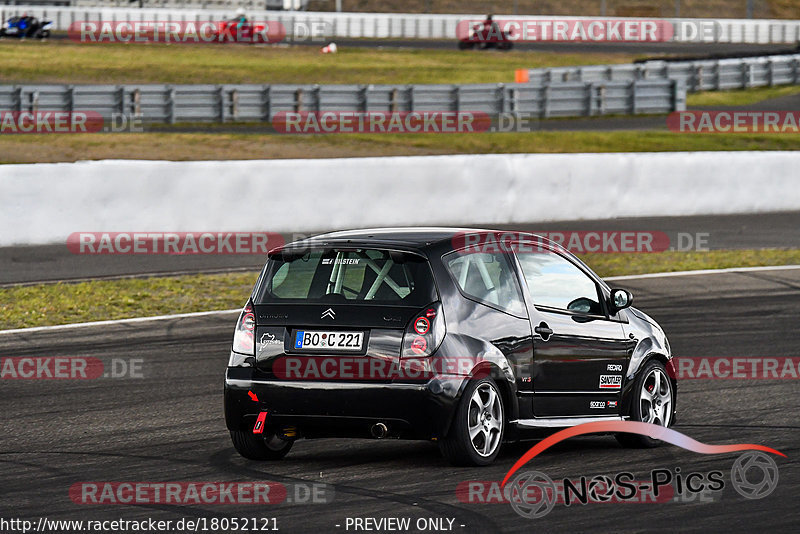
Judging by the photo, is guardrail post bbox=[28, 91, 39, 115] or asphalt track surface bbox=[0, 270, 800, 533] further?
guardrail post bbox=[28, 91, 39, 115]

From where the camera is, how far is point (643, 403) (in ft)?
28.3

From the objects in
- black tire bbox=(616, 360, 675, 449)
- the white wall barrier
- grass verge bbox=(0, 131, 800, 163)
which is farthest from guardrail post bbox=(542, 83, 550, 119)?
black tire bbox=(616, 360, 675, 449)

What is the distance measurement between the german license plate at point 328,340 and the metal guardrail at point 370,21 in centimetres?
5494

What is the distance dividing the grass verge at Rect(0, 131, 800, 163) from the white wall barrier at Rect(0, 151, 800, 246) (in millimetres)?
8145

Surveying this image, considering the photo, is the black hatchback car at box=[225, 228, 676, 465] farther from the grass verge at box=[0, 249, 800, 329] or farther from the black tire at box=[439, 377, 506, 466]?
the grass verge at box=[0, 249, 800, 329]

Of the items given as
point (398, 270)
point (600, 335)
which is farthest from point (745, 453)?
point (398, 270)

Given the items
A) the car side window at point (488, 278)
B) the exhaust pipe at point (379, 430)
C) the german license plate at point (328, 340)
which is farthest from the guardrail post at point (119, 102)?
the exhaust pipe at point (379, 430)

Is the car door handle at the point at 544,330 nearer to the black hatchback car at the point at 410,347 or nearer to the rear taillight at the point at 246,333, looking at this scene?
the black hatchback car at the point at 410,347

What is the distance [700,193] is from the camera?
23.5m

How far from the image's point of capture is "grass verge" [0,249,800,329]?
14.7m

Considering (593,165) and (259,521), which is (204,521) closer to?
(259,521)

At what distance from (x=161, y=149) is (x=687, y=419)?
2315cm

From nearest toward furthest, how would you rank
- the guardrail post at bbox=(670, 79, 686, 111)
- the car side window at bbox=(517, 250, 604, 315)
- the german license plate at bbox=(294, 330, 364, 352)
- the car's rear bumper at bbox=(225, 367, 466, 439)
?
the car's rear bumper at bbox=(225, 367, 466, 439)
the german license plate at bbox=(294, 330, 364, 352)
the car side window at bbox=(517, 250, 604, 315)
the guardrail post at bbox=(670, 79, 686, 111)

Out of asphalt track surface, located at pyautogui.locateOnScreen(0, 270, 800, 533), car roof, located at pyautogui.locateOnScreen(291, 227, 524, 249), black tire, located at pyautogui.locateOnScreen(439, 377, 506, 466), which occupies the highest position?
car roof, located at pyautogui.locateOnScreen(291, 227, 524, 249)
